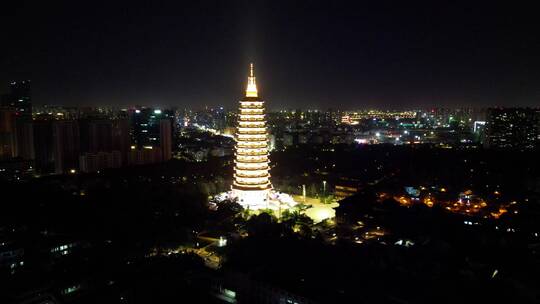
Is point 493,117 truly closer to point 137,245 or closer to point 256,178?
point 256,178

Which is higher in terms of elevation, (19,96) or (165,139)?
(19,96)

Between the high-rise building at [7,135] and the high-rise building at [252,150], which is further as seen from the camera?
the high-rise building at [7,135]

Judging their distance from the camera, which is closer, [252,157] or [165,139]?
[252,157]

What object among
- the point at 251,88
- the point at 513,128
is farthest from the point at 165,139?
the point at 513,128

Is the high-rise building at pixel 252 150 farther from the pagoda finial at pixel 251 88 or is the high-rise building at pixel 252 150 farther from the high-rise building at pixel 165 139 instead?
the high-rise building at pixel 165 139

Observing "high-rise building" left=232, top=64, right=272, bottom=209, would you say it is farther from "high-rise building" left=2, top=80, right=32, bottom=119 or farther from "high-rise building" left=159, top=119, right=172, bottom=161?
"high-rise building" left=2, top=80, right=32, bottom=119

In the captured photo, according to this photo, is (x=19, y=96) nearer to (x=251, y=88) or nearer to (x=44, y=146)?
(x=44, y=146)

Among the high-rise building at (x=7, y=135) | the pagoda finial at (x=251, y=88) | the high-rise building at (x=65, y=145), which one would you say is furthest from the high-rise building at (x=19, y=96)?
the pagoda finial at (x=251, y=88)
